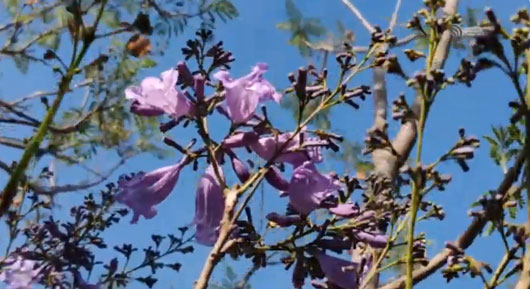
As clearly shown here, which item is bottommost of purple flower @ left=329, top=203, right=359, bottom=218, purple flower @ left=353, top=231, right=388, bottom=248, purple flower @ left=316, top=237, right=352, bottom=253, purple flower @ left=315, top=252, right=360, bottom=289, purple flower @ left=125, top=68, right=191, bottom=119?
purple flower @ left=315, top=252, right=360, bottom=289

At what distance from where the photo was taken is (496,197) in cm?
72

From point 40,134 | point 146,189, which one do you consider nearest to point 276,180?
point 146,189

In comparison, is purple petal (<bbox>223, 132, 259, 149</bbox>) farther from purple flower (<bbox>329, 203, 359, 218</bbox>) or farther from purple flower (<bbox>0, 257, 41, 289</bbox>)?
purple flower (<bbox>0, 257, 41, 289</bbox>)

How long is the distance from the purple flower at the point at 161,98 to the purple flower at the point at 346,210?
7.7 inches

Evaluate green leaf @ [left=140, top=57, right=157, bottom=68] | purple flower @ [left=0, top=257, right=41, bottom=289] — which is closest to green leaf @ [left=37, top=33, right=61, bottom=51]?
green leaf @ [left=140, top=57, right=157, bottom=68]

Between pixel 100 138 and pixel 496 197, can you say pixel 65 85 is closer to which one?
pixel 496 197

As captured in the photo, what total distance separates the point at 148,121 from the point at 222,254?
3.66m

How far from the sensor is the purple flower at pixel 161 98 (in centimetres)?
96

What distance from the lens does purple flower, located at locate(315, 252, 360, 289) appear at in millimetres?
918

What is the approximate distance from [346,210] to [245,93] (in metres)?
0.18

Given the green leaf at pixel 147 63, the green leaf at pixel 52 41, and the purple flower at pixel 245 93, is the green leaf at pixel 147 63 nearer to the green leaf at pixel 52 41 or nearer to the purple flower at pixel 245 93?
the green leaf at pixel 52 41

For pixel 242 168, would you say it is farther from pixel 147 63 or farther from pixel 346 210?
pixel 147 63

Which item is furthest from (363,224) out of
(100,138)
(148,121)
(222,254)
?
(148,121)

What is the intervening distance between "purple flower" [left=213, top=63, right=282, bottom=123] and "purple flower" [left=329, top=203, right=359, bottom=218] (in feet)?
0.47
